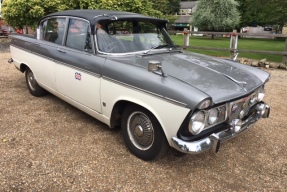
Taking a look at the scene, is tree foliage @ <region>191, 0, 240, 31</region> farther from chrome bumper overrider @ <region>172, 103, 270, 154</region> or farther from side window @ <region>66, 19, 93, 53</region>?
chrome bumper overrider @ <region>172, 103, 270, 154</region>

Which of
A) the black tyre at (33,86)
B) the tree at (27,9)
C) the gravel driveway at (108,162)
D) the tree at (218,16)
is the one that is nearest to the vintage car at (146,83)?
the gravel driveway at (108,162)

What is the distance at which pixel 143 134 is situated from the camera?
9.88 ft

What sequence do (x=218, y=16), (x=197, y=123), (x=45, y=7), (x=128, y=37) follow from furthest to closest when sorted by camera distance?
(x=218, y=16), (x=45, y=7), (x=128, y=37), (x=197, y=123)

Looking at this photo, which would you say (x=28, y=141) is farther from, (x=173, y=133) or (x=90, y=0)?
(x=90, y=0)

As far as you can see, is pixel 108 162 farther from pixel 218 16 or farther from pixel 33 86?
pixel 218 16

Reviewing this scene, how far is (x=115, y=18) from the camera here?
3621 mm

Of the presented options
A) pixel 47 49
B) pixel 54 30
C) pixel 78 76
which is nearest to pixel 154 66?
pixel 78 76

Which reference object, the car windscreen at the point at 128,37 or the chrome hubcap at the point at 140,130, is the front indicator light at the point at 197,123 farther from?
the car windscreen at the point at 128,37

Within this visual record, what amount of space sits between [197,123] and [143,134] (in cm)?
72

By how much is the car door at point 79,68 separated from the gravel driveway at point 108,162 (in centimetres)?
53

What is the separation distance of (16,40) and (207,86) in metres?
4.36

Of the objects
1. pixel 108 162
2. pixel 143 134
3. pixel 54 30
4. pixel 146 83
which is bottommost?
pixel 108 162

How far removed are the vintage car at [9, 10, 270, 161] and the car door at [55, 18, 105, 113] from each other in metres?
0.01

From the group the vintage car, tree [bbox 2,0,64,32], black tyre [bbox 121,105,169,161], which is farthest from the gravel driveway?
tree [bbox 2,0,64,32]
